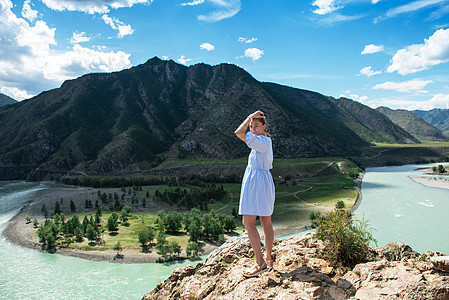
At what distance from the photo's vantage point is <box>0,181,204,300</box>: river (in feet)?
90.9

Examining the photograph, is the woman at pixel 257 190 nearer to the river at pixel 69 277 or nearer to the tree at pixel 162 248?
the river at pixel 69 277

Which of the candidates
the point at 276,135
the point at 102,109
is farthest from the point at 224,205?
the point at 102,109

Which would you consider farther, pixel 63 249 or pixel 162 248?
pixel 63 249

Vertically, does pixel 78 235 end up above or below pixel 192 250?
Result: above

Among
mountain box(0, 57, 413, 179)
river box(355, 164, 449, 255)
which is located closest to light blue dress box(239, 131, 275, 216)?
river box(355, 164, 449, 255)

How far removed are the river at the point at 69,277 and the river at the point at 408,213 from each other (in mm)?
29731

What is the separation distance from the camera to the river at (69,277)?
90.9ft

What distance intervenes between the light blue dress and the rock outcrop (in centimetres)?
140

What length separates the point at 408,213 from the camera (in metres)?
52.0

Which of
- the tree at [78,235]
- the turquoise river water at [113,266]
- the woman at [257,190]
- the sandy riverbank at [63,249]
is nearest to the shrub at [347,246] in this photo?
the woman at [257,190]

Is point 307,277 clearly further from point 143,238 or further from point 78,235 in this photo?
point 78,235

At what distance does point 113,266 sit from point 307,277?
35.6 meters

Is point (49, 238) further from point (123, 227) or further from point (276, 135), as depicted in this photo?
point (276, 135)

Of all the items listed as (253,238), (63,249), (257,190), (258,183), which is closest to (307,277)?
(253,238)
